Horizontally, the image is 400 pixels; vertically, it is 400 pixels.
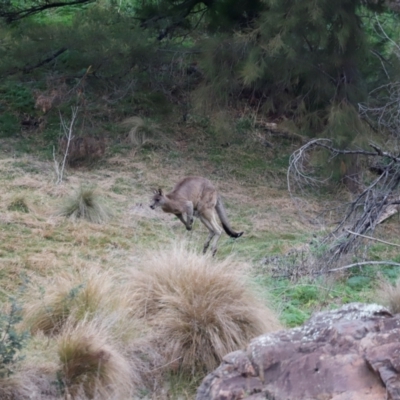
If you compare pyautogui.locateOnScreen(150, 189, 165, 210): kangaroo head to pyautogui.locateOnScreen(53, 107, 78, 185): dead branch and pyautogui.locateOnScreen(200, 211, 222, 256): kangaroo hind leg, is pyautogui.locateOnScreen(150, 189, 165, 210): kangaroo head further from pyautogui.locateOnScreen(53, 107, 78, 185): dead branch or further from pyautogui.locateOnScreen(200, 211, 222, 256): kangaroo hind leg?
pyautogui.locateOnScreen(53, 107, 78, 185): dead branch

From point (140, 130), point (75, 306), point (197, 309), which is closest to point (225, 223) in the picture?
point (197, 309)

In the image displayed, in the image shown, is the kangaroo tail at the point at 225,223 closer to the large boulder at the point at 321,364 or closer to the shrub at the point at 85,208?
the shrub at the point at 85,208

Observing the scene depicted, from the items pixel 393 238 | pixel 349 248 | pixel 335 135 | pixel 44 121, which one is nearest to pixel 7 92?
pixel 44 121

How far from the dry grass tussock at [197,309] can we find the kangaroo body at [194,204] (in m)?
4.31

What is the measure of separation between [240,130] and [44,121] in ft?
14.7

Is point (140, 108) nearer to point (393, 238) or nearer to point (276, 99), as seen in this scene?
point (276, 99)

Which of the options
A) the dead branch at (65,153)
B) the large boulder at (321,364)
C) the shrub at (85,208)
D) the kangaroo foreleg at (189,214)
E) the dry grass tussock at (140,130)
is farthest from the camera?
the dry grass tussock at (140,130)

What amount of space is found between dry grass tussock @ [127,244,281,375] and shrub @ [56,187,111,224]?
422 centimetres

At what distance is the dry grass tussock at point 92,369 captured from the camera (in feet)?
19.7

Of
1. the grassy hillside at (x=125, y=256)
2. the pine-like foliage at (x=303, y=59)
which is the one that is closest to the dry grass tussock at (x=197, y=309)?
the grassy hillside at (x=125, y=256)

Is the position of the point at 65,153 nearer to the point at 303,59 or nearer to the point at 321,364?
the point at 303,59

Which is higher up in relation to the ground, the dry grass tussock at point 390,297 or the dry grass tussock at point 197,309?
the dry grass tussock at point 390,297

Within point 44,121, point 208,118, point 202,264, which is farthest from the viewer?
point 208,118

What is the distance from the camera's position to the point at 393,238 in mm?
11875
